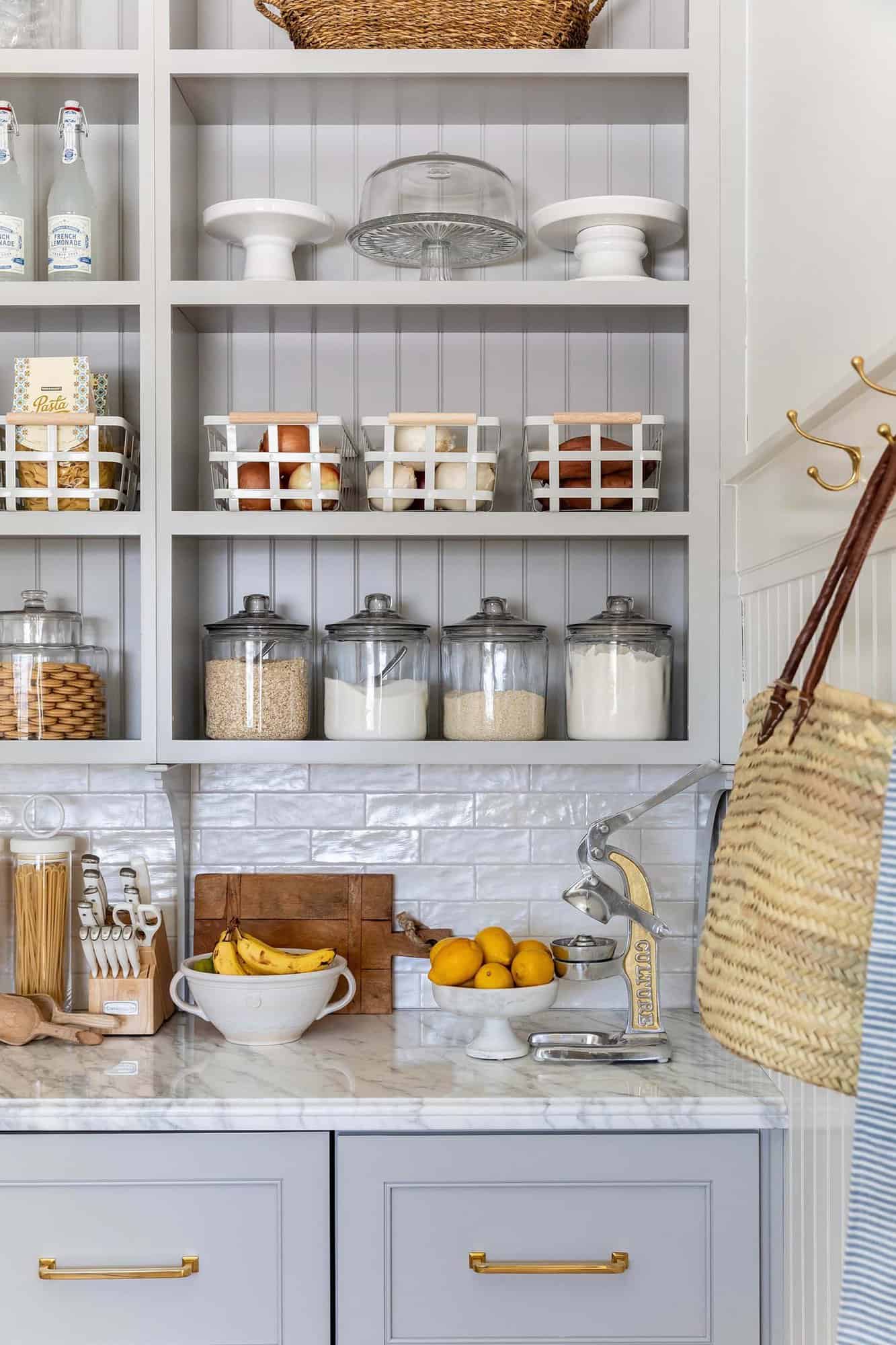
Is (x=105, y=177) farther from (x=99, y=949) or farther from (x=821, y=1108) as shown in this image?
(x=821, y=1108)

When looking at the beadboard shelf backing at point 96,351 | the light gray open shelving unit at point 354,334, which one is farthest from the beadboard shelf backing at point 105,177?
the beadboard shelf backing at point 96,351

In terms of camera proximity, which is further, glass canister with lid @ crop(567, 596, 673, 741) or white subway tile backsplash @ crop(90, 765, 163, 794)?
white subway tile backsplash @ crop(90, 765, 163, 794)

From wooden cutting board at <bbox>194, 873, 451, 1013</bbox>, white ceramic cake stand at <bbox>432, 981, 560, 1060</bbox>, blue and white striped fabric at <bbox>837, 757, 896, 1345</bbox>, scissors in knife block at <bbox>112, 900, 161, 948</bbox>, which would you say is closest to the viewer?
blue and white striped fabric at <bbox>837, 757, 896, 1345</bbox>

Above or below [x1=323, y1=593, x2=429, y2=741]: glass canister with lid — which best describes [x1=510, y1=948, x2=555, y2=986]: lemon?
below

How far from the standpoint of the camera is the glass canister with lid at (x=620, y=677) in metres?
1.90

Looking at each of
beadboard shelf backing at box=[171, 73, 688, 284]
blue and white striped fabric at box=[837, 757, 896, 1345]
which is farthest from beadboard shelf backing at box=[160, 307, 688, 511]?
blue and white striped fabric at box=[837, 757, 896, 1345]

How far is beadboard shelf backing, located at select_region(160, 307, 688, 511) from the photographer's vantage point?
85.4 inches

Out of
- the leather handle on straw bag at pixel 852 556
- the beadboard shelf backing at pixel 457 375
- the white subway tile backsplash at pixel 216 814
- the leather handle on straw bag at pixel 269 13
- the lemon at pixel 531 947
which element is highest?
the leather handle on straw bag at pixel 269 13

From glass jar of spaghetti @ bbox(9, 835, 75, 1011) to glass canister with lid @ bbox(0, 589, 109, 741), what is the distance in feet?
0.80

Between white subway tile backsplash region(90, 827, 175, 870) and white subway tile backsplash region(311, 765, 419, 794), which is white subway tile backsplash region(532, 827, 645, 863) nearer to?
white subway tile backsplash region(311, 765, 419, 794)

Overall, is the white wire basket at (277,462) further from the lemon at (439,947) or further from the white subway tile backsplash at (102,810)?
the lemon at (439,947)

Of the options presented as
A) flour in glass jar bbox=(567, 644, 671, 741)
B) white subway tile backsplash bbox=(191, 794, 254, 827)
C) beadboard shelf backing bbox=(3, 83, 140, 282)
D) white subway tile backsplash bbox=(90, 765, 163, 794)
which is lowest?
white subway tile backsplash bbox=(191, 794, 254, 827)

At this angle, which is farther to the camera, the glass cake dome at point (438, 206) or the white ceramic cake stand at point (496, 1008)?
the glass cake dome at point (438, 206)

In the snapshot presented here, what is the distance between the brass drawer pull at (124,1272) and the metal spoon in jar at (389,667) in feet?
2.84
